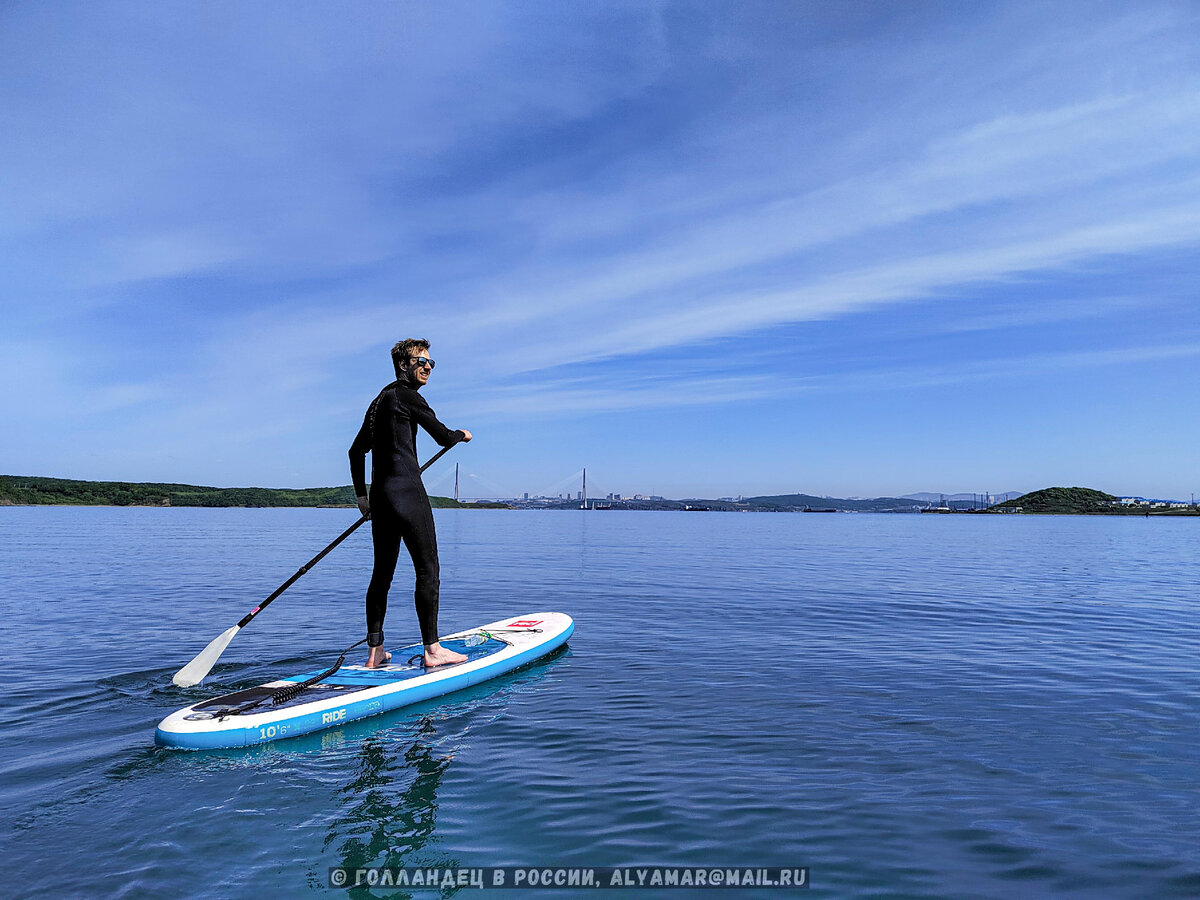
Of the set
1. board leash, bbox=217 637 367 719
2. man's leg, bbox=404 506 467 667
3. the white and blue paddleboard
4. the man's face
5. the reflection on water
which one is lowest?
the reflection on water

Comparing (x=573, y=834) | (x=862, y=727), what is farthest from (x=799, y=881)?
(x=862, y=727)

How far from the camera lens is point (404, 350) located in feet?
29.2

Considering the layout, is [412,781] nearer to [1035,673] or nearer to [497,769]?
[497,769]

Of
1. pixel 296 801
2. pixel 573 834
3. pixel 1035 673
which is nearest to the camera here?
pixel 573 834

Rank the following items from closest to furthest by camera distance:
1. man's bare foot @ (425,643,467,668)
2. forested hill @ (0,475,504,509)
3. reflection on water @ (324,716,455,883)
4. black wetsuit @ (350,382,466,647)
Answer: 1. reflection on water @ (324,716,455,883)
2. black wetsuit @ (350,382,466,647)
3. man's bare foot @ (425,643,467,668)
4. forested hill @ (0,475,504,509)

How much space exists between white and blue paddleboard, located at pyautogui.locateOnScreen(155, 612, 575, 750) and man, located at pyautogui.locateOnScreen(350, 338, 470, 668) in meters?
0.65

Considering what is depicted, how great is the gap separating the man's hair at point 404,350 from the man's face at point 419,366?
0.12ft

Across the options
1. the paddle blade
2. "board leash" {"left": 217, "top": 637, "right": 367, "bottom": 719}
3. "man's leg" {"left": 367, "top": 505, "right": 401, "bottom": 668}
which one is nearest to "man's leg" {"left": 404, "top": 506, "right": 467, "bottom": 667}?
"man's leg" {"left": 367, "top": 505, "right": 401, "bottom": 668}

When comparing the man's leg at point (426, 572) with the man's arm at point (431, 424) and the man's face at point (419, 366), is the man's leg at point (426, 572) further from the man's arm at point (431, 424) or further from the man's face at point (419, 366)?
the man's face at point (419, 366)

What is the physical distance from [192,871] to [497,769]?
2.61 meters

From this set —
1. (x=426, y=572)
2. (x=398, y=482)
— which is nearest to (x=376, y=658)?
(x=426, y=572)

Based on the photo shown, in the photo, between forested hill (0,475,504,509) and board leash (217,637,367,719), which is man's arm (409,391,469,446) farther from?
forested hill (0,475,504,509)

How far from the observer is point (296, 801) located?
5.95 meters

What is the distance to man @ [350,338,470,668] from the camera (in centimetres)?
873
